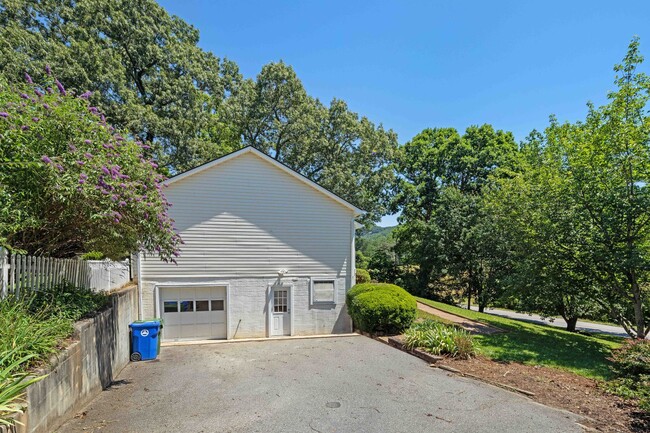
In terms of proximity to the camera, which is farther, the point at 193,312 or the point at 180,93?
the point at 180,93

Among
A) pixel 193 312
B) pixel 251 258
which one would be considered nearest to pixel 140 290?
pixel 193 312

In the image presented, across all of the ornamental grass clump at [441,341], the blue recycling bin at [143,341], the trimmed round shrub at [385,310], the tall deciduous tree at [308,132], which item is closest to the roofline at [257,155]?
the trimmed round shrub at [385,310]

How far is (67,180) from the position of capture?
496 cm

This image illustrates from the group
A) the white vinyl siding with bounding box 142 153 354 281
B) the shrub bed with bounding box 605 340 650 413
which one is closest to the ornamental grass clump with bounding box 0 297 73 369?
the white vinyl siding with bounding box 142 153 354 281

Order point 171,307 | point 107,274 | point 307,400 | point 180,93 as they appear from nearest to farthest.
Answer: point 307,400, point 107,274, point 171,307, point 180,93

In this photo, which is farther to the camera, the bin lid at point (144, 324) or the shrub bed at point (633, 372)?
the bin lid at point (144, 324)

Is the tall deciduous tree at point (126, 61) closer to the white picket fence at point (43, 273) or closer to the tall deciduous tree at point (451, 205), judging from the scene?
the white picket fence at point (43, 273)

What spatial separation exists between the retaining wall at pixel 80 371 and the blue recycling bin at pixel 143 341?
0.26 m

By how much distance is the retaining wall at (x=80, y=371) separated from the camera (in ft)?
13.4

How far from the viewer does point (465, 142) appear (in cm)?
3106

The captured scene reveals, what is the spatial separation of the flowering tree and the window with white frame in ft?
24.2

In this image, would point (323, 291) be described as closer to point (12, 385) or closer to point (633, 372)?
point (633, 372)

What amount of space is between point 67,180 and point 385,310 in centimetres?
968

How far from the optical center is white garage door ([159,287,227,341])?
1235 centimetres
